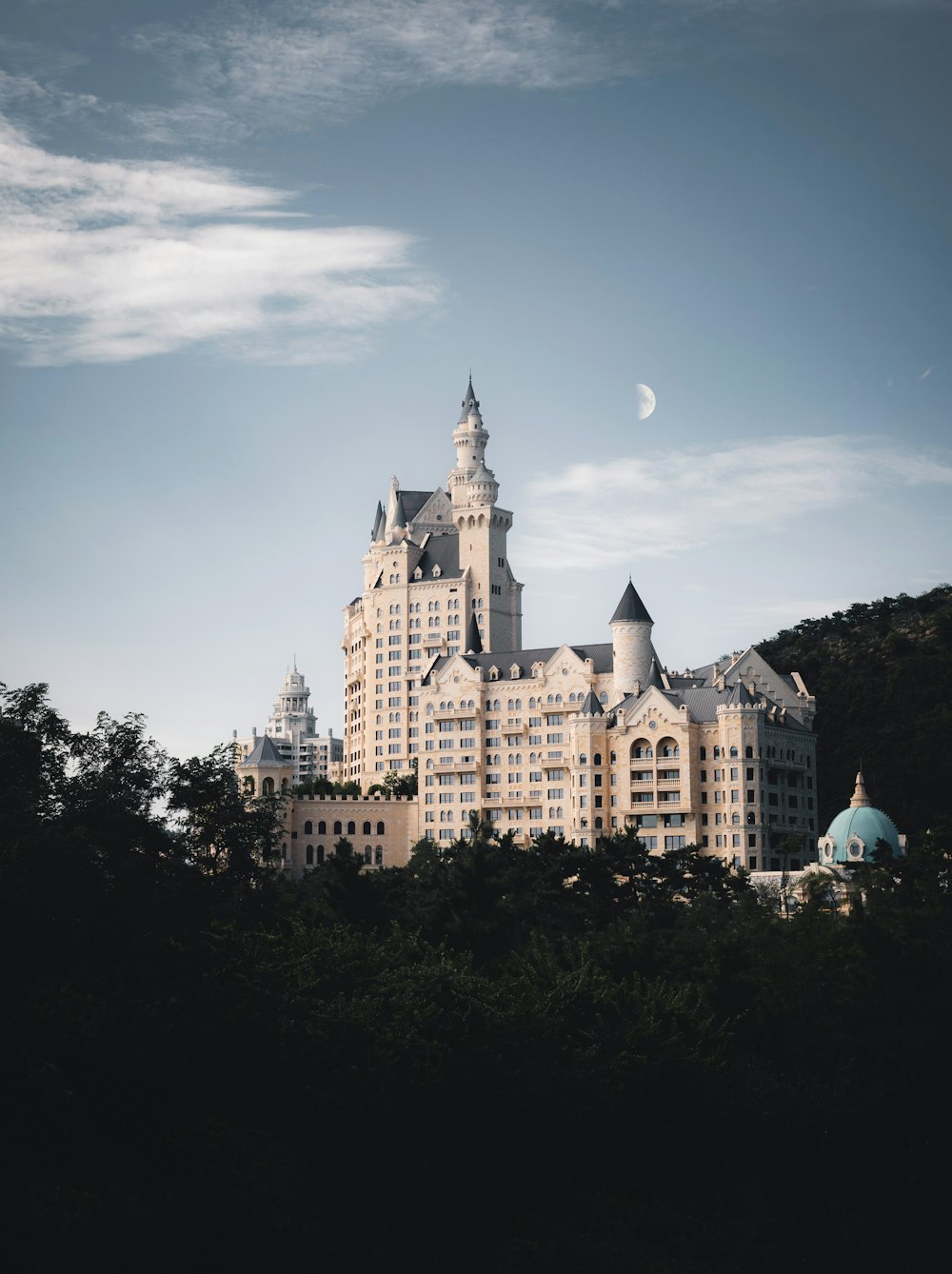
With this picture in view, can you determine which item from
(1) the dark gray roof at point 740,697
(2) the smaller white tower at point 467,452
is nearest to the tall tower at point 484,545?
(2) the smaller white tower at point 467,452

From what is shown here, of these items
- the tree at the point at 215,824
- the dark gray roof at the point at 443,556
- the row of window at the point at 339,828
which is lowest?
the tree at the point at 215,824

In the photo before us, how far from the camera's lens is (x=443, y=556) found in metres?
195

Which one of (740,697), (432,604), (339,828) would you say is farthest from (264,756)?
(740,697)

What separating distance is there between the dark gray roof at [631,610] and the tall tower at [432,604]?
34.5 m

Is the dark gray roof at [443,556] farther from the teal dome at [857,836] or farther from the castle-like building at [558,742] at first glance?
the teal dome at [857,836]

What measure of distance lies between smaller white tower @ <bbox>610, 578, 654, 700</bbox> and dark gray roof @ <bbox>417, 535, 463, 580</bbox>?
130 feet

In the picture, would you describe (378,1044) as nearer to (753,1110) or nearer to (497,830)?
(753,1110)

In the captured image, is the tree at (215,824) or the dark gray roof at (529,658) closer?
the tree at (215,824)

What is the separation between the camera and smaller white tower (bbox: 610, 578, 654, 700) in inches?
6019

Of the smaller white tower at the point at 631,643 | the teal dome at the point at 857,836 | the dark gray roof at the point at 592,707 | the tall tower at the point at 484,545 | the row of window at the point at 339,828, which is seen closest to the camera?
the teal dome at the point at 857,836

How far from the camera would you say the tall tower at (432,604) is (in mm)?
189250

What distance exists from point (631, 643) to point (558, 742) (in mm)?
10823

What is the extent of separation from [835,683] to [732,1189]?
119 metres

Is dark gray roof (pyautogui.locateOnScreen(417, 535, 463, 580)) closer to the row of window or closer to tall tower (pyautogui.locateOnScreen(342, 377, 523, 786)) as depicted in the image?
tall tower (pyautogui.locateOnScreen(342, 377, 523, 786))
